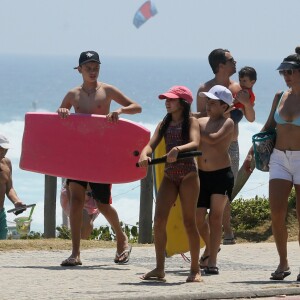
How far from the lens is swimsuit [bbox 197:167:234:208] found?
10.8 m

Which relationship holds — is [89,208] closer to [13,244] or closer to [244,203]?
[13,244]

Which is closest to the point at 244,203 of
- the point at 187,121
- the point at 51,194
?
the point at 51,194

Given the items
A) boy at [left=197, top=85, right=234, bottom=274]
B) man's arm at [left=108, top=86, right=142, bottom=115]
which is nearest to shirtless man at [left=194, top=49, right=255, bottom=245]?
man's arm at [left=108, top=86, right=142, bottom=115]

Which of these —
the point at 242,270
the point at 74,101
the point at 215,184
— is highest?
the point at 74,101

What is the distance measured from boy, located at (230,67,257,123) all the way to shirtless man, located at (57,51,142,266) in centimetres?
114

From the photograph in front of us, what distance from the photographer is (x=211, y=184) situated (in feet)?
35.4

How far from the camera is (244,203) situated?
1517cm

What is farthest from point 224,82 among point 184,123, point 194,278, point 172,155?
point 194,278

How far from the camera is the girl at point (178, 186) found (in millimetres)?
10078

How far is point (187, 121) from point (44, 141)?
2063 millimetres

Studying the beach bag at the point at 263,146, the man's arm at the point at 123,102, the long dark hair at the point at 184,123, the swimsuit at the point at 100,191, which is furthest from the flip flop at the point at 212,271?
the man's arm at the point at 123,102

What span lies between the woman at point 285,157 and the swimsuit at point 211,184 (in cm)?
56

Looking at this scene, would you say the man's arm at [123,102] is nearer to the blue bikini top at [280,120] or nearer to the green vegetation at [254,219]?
the blue bikini top at [280,120]

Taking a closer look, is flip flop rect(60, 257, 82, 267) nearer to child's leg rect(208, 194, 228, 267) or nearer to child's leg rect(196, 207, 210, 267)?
child's leg rect(196, 207, 210, 267)
